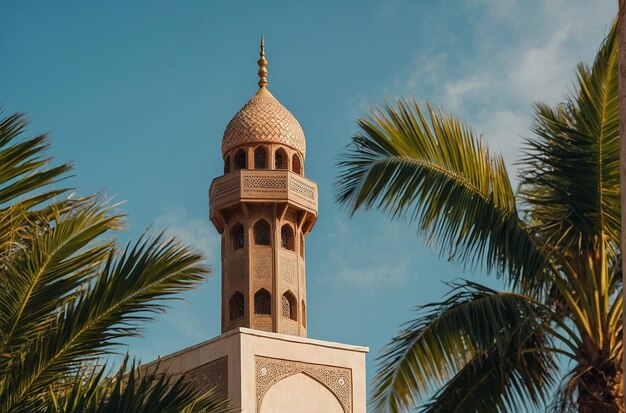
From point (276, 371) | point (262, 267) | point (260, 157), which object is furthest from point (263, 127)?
point (276, 371)

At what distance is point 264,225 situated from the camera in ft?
80.2

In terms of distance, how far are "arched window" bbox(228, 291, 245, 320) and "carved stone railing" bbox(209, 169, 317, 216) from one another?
173cm

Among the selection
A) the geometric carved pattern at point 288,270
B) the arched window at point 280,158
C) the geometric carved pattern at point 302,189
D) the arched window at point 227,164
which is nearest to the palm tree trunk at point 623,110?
the geometric carved pattern at point 288,270

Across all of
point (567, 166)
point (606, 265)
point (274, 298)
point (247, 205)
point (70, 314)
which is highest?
point (247, 205)

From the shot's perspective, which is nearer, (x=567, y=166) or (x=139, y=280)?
(x=139, y=280)

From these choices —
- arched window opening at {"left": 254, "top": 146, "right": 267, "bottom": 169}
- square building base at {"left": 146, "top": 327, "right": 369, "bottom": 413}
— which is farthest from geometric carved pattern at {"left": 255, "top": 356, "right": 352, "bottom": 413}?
arched window opening at {"left": 254, "top": 146, "right": 267, "bottom": 169}

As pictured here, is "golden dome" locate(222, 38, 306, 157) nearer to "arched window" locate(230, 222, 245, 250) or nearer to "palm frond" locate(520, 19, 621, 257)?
"arched window" locate(230, 222, 245, 250)

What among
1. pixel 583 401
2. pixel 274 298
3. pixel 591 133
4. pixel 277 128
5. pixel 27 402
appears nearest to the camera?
pixel 27 402

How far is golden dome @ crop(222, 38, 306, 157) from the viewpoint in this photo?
25125 millimetres

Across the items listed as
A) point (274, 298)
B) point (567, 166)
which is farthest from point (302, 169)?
point (567, 166)

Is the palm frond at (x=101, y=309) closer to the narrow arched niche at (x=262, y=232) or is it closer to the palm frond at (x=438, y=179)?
the palm frond at (x=438, y=179)

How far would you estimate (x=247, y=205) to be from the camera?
79.9ft

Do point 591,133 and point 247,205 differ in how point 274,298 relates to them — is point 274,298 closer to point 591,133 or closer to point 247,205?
point 247,205

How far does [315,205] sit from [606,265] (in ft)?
57.6
